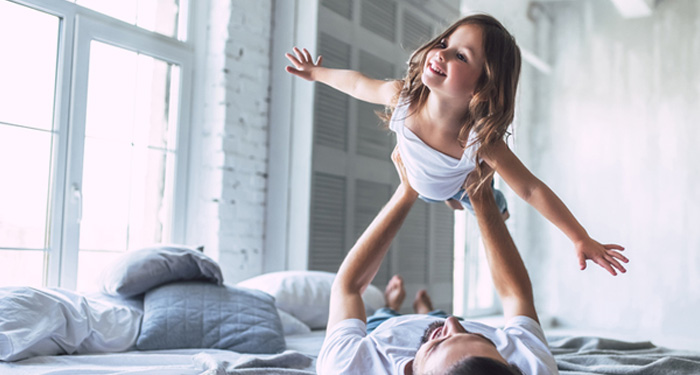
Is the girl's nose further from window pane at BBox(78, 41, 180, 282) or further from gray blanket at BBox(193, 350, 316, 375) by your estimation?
window pane at BBox(78, 41, 180, 282)

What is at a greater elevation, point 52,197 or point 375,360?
point 52,197

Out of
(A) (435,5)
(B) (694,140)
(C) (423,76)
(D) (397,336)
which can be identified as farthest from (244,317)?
(B) (694,140)

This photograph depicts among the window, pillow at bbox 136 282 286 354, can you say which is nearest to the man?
pillow at bbox 136 282 286 354

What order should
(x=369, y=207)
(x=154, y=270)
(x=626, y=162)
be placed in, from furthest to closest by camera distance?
(x=626, y=162), (x=369, y=207), (x=154, y=270)

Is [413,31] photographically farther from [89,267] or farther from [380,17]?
[89,267]

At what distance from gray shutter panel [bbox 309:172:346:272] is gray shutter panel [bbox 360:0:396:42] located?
3.03 ft

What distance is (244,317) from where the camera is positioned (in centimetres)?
225

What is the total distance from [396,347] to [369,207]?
2416mm

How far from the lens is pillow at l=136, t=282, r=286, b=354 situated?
2123 millimetres

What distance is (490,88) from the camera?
5.37 feet

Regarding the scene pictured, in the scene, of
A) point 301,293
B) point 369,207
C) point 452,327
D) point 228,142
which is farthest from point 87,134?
point 452,327

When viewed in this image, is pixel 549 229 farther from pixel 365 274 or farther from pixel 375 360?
pixel 375 360

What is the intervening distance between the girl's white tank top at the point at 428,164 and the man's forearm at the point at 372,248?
64 mm

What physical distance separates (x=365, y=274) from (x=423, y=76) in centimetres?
52
